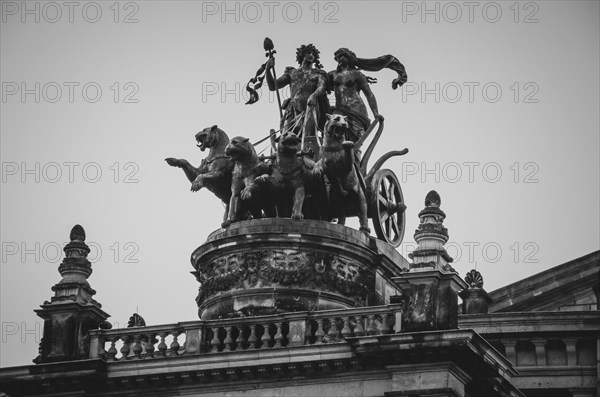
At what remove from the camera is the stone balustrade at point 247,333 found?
60.9 meters

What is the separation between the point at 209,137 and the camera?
67.9 meters

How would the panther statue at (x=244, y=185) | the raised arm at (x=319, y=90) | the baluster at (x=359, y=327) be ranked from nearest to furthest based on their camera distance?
the baluster at (x=359, y=327) < the panther statue at (x=244, y=185) < the raised arm at (x=319, y=90)

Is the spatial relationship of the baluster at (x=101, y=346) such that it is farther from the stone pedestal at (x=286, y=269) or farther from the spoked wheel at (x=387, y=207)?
the spoked wheel at (x=387, y=207)

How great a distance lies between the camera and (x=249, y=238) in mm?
64688

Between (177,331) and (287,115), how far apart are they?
1007 cm

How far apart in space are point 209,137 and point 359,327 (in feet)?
30.7

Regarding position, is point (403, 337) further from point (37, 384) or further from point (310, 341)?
point (37, 384)

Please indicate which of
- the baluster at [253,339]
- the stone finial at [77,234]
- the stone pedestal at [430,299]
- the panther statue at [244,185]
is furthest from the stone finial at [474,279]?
the stone finial at [77,234]

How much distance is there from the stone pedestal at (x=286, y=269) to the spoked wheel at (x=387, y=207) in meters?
2.18

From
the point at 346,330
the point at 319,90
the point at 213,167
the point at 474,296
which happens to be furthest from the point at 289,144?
the point at 474,296

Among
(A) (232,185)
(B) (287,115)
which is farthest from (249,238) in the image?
(B) (287,115)

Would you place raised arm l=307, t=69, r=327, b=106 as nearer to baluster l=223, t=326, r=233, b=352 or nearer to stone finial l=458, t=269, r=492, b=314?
stone finial l=458, t=269, r=492, b=314

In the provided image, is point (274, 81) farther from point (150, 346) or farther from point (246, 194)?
point (150, 346)

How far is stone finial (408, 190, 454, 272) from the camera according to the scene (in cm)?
6047
